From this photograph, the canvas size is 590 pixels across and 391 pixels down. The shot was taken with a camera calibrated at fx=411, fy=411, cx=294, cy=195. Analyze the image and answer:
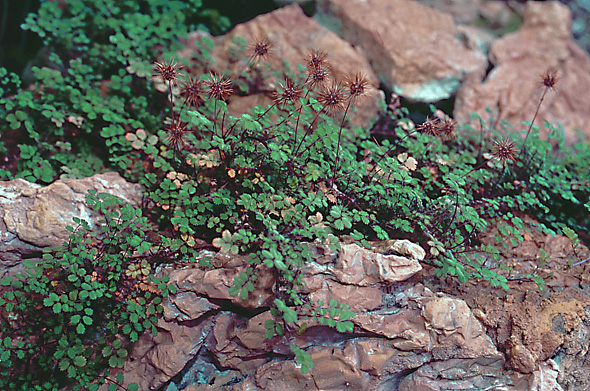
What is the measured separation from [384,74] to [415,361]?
10.5 ft

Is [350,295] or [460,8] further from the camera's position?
[460,8]

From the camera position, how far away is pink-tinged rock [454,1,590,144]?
15.9 ft

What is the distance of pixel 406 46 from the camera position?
188 inches

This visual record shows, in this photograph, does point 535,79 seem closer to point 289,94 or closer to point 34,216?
point 289,94

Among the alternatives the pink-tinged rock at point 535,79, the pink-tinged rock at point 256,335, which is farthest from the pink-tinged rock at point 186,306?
the pink-tinged rock at point 535,79

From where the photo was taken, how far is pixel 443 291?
2.99 meters

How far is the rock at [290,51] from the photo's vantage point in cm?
427

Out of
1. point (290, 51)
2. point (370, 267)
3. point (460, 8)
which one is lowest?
point (370, 267)

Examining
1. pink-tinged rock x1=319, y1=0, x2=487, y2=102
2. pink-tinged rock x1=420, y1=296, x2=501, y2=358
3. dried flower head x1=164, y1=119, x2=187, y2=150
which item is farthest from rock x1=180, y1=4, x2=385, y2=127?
pink-tinged rock x1=420, y1=296, x2=501, y2=358

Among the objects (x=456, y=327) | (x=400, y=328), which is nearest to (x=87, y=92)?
(x=400, y=328)

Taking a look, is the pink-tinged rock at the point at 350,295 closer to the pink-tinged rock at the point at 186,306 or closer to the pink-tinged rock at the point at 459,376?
the pink-tinged rock at the point at 459,376

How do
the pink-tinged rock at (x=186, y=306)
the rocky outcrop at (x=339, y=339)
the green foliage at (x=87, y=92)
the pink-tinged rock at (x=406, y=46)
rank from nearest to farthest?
the rocky outcrop at (x=339, y=339) → the pink-tinged rock at (x=186, y=306) → the green foliage at (x=87, y=92) → the pink-tinged rock at (x=406, y=46)

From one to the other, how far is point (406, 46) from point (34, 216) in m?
4.11

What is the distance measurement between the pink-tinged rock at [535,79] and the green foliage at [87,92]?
332 centimetres
